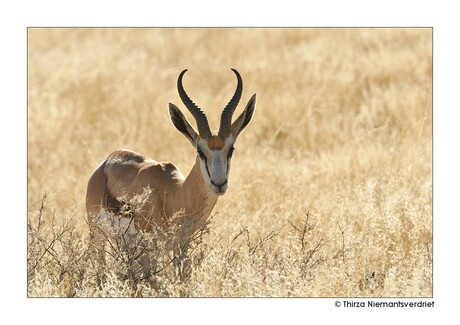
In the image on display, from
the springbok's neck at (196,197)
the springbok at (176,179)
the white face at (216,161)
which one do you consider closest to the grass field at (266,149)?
the springbok's neck at (196,197)

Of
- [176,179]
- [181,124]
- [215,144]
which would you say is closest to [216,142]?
[215,144]

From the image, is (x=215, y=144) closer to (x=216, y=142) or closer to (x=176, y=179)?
(x=216, y=142)

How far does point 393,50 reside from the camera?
63.2 ft

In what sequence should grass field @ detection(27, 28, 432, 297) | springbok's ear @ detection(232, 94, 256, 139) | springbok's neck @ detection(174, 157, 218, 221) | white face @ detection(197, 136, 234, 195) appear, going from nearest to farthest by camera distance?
white face @ detection(197, 136, 234, 195) → grass field @ detection(27, 28, 432, 297) → springbok's neck @ detection(174, 157, 218, 221) → springbok's ear @ detection(232, 94, 256, 139)

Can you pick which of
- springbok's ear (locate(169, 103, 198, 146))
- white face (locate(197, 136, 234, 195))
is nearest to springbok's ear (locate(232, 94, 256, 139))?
white face (locate(197, 136, 234, 195))

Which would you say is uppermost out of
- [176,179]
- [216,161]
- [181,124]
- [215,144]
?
[181,124]

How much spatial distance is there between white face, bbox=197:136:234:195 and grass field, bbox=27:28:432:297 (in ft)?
1.41

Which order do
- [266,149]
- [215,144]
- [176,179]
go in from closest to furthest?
[215,144] < [176,179] < [266,149]

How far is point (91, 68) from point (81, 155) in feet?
17.2

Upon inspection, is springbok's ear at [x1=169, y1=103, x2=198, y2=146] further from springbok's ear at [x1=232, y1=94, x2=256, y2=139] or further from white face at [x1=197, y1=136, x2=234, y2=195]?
springbok's ear at [x1=232, y1=94, x2=256, y2=139]

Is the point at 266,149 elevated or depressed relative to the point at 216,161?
elevated

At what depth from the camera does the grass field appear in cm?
803

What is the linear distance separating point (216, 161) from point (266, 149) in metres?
5.28

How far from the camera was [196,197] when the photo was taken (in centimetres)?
834
